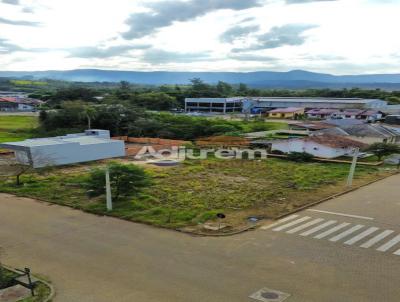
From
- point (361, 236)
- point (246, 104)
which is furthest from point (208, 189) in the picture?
point (246, 104)

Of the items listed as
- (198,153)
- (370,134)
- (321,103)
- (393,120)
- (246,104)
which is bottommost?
(198,153)

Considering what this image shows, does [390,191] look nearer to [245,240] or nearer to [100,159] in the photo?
[245,240]

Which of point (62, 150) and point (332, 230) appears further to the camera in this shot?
point (62, 150)

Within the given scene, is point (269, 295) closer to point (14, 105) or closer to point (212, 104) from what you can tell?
point (212, 104)

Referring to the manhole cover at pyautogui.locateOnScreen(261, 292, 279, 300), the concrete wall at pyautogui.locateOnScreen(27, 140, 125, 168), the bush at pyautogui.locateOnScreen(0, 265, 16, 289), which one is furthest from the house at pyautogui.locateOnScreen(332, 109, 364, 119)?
the bush at pyautogui.locateOnScreen(0, 265, 16, 289)

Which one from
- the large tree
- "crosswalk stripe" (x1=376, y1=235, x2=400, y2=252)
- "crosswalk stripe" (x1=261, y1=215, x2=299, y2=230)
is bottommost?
"crosswalk stripe" (x1=261, y1=215, x2=299, y2=230)

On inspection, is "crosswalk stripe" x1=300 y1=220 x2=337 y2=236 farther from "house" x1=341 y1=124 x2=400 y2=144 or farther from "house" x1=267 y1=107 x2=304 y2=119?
"house" x1=267 y1=107 x2=304 y2=119
